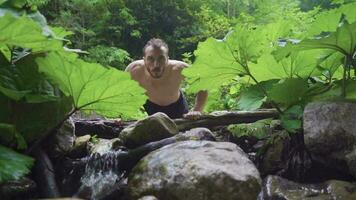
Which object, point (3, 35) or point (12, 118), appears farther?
point (12, 118)

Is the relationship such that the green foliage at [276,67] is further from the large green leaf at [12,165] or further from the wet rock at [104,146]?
the large green leaf at [12,165]

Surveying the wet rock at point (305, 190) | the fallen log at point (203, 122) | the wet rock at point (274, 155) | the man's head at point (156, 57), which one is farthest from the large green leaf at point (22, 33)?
the man's head at point (156, 57)

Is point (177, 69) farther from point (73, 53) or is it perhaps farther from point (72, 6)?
point (72, 6)

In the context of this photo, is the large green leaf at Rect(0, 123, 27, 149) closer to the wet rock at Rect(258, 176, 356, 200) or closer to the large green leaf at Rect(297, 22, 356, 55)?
the wet rock at Rect(258, 176, 356, 200)

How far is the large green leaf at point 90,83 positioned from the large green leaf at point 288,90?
1.07 metres

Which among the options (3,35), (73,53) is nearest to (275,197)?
(73,53)

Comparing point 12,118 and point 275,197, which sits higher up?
point 12,118

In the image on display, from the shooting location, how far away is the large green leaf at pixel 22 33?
203cm

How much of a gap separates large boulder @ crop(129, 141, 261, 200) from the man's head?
217 centimetres

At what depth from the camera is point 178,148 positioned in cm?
335

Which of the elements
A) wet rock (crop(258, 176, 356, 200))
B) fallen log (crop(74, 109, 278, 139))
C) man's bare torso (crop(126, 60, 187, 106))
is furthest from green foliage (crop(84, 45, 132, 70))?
wet rock (crop(258, 176, 356, 200))

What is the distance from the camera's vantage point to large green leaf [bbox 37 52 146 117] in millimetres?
2523

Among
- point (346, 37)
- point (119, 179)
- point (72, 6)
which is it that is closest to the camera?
point (346, 37)

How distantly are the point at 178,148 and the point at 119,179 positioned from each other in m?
0.63
